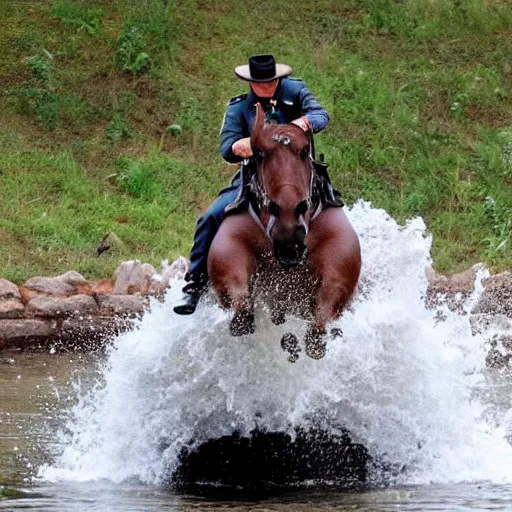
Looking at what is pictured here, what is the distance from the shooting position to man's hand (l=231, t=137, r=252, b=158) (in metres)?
7.97

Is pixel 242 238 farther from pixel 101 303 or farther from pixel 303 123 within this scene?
pixel 101 303

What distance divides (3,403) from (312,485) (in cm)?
403

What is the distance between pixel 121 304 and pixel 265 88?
23.6 ft

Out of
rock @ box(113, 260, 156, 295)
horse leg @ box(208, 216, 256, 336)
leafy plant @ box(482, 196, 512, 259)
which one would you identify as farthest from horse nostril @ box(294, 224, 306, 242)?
leafy plant @ box(482, 196, 512, 259)

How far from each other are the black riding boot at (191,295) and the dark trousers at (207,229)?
0.07 ft

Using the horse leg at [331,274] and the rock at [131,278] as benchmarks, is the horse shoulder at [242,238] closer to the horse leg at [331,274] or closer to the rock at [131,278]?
the horse leg at [331,274]

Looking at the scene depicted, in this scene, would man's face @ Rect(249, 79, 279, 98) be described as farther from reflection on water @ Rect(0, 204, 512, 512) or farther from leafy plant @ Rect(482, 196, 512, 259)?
leafy plant @ Rect(482, 196, 512, 259)

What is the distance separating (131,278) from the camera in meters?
15.6

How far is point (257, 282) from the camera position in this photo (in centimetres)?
782

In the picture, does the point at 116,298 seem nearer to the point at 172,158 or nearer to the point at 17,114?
the point at 172,158

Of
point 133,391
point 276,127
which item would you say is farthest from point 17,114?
point 276,127

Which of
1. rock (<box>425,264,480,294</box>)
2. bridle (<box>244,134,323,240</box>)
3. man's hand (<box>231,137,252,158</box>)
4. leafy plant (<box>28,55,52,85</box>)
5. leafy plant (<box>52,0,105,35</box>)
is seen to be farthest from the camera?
leafy plant (<box>52,0,105,35</box>)

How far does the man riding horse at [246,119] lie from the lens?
8117 millimetres

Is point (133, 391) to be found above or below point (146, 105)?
below
